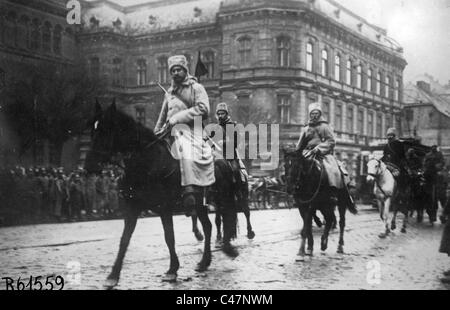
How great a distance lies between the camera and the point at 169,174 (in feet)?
22.0

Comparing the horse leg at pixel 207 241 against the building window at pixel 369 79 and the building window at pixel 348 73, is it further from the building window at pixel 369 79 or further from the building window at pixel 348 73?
the building window at pixel 348 73

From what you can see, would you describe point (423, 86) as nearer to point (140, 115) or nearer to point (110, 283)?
point (140, 115)

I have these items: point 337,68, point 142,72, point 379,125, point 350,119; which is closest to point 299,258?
point 142,72

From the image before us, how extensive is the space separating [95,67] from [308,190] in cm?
417

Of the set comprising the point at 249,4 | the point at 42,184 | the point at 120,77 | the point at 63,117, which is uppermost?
the point at 249,4

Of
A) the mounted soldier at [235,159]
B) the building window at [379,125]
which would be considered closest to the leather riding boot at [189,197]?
the mounted soldier at [235,159]

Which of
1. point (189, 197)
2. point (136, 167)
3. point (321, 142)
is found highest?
point (321, 142)

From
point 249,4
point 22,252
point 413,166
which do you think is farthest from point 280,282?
point 249,4

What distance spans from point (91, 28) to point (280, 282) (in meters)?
5.46

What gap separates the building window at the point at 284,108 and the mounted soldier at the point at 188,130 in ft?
32.3

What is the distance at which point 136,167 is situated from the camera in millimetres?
6457

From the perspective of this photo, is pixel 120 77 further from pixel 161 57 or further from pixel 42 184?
pixel 42 184

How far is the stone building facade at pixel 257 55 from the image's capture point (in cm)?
921

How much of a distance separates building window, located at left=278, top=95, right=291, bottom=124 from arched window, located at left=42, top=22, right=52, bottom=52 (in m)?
9.24
